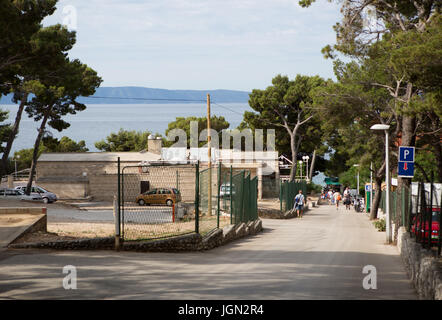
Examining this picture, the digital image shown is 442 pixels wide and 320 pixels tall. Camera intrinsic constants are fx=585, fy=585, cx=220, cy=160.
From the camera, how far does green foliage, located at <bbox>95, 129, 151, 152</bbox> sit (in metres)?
92.4

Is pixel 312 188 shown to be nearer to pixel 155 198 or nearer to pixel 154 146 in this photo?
pixel 154 146

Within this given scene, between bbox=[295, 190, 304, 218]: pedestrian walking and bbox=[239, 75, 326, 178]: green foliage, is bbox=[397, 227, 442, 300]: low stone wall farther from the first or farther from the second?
bbox=[239, 75, 326, 178]: green foliage

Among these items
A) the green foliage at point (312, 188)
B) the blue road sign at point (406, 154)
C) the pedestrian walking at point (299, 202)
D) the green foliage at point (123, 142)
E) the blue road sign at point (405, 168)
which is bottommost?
the green foliage at point (312, 188)

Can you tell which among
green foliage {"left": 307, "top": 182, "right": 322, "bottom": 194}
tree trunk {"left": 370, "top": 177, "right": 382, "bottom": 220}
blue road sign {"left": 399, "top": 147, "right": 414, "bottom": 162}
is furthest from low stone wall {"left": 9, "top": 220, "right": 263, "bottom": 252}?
green foliage {"left": 307, "top": 182, "right": 322, "bottom": 194}

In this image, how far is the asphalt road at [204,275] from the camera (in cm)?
845

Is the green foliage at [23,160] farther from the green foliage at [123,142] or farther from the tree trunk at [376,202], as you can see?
the tree trunk at [376,202]

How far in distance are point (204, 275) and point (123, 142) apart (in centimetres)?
8501

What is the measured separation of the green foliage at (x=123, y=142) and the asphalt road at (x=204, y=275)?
3090 inches

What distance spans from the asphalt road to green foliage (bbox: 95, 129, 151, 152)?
78493mm

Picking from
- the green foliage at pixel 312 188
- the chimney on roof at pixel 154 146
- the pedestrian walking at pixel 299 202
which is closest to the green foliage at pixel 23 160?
the chimney on roof at pixel 154 146

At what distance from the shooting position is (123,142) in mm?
93812
